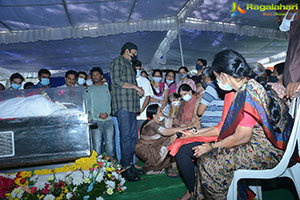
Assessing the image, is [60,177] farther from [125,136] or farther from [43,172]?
[125,136]

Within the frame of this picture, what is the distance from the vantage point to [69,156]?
2098mm

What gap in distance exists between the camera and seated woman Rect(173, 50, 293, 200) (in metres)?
1.43

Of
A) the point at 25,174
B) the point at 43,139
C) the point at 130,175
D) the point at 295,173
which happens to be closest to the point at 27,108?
the point at 43,139

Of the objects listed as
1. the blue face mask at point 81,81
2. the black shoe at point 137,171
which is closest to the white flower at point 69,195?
the black shoe at point 137,171

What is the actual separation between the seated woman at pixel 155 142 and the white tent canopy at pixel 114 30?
132 inches

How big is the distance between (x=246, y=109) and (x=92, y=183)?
5.33ft

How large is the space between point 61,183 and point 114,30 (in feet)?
17.6

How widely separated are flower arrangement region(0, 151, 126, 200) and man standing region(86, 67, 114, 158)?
141 cm

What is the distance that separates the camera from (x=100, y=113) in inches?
147

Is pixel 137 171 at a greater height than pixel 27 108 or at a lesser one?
lesser

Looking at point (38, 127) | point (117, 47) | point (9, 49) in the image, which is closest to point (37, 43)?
point (9, 49)

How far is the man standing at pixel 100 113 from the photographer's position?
3723 millimetres

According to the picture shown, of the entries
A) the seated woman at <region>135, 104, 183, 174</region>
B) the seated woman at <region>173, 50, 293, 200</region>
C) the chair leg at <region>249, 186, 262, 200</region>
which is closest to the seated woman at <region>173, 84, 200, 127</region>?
the seated woman at <region>135, 104, 183, 174</region>

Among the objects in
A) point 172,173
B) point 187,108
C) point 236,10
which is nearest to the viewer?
point 172,173
